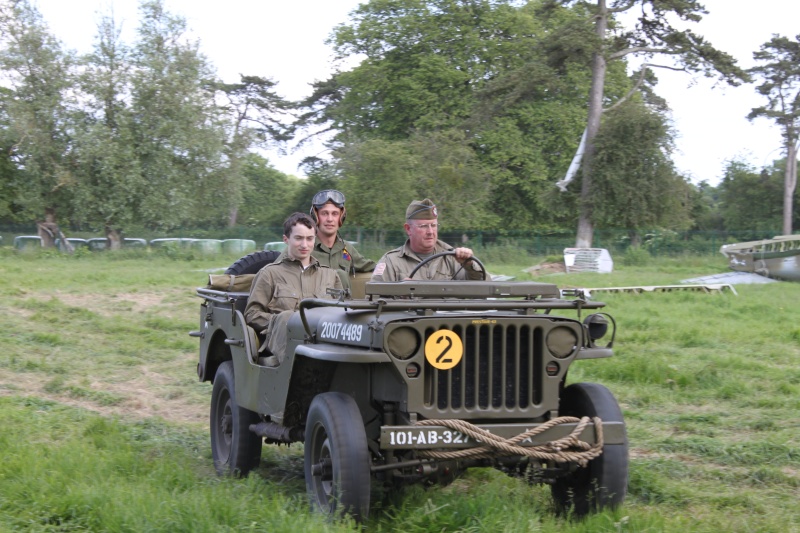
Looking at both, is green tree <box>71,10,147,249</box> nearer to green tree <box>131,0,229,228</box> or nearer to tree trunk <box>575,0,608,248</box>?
green tree <box>131,0,229,228</box>

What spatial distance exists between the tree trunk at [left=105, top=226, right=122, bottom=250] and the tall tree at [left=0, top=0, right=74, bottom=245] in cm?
225

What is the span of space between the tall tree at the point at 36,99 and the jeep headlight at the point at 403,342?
3444 centimetres

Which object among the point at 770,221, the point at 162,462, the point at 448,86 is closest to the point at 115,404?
the point at 162,462

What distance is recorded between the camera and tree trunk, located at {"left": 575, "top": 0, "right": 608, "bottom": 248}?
114 ft

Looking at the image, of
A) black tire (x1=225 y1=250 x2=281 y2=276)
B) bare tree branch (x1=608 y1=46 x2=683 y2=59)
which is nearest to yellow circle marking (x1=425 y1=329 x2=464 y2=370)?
black tire (x1=225 y1=250 x2=281 y2=276)

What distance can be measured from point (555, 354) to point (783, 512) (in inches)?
70.4

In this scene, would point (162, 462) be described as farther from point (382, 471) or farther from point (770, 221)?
point (770, 221)

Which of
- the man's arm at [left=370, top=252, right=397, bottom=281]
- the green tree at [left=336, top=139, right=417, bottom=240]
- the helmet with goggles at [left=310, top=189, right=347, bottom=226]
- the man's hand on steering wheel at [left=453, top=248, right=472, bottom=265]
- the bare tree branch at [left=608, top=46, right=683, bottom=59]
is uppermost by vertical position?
the bare tree branch at [left=608, top=46, right=683, bottom=59]

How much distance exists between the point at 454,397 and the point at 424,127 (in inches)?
1572

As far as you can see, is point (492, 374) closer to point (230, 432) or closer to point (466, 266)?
point (466, 266)

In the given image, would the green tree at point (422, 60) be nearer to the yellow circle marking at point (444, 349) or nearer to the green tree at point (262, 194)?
the green tree at point (262, 194)

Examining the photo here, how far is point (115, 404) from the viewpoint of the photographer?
9.51 metres

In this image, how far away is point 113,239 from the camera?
38.3 meters

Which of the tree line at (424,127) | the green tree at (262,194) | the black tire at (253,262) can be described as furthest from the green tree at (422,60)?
the black tire at (253,262)
